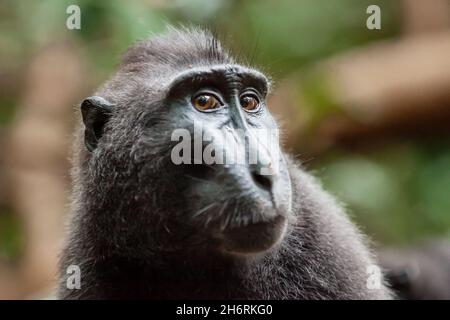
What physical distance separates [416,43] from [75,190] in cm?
647

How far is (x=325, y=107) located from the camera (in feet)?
26.9

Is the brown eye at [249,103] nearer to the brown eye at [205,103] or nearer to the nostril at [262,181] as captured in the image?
the brown eye at [205,103]

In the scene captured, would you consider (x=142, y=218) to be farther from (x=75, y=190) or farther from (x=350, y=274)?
(x=350, y=274)

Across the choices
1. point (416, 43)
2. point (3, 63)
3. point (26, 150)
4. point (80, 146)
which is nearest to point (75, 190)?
point (80, 146)

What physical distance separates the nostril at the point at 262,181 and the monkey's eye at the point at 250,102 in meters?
0.57

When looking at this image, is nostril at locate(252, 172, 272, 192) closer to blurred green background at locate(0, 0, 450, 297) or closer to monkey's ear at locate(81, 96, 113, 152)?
monkey's ear at locate(81, 96, 113, 152)

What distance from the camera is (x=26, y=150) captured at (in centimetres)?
837

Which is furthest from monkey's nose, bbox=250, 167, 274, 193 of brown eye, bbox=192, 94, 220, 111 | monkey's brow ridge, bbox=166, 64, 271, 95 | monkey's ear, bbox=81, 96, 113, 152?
monkey's ear, bbox=81, 96, 113, 152

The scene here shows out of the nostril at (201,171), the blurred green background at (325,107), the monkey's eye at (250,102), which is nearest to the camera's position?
the nostril at (201,171)

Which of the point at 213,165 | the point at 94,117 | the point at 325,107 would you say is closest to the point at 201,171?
the point at 213,165

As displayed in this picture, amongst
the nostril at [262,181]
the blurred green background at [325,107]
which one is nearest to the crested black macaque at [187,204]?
the nostril at [262,181]

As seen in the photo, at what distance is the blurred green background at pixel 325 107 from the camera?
26.9 feet

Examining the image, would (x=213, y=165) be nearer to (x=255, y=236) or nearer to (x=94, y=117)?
(x=255, y=236)

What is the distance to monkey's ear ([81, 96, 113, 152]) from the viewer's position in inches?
151
